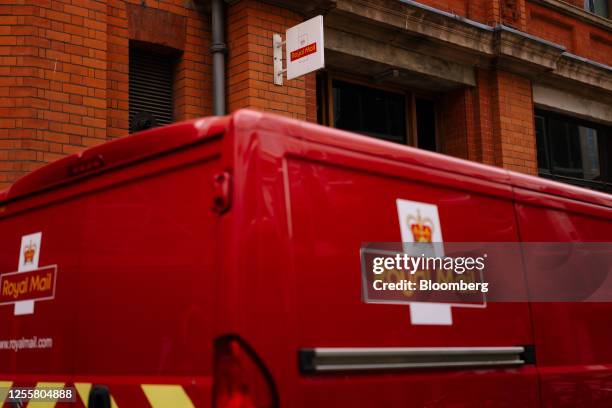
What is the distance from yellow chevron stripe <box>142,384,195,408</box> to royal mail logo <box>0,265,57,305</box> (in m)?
0.79

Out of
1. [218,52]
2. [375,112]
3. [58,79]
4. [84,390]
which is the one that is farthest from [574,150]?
[84,390]

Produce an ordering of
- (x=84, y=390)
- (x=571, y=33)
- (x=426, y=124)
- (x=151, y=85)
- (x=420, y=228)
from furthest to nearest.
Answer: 1. (x=571, y=33)
2. (x=426, y=124)
3. (x=151, y=85)
4. (x=420, y=228)
5. (x=84, y=390)

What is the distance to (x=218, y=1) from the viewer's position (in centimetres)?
862

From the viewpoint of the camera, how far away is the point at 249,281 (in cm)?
285

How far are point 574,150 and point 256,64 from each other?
692 cm

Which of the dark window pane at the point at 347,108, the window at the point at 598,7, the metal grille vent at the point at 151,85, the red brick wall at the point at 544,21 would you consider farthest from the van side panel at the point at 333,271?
the window at the point at 598,7

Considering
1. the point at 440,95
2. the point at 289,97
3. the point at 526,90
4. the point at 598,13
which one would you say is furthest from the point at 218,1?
the point at 598,13

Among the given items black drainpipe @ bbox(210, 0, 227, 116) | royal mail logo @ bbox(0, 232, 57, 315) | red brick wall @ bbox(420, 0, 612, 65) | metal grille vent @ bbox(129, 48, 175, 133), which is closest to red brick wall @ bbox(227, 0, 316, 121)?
black drainpipe @ bbox(210, 0, 227, 116)

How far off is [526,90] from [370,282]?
9325mm

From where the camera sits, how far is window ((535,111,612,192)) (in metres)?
12.8

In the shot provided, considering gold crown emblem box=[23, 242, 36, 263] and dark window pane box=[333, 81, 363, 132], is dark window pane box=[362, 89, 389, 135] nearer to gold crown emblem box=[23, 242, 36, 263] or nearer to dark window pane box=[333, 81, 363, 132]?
dark window pane box=[333, 81, 363, 132]

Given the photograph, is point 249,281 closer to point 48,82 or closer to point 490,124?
point 48,82

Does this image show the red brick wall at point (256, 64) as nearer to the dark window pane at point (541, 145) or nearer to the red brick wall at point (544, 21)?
the red brick wall at point (544, 21)

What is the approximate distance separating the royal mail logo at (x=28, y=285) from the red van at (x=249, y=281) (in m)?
0.01
